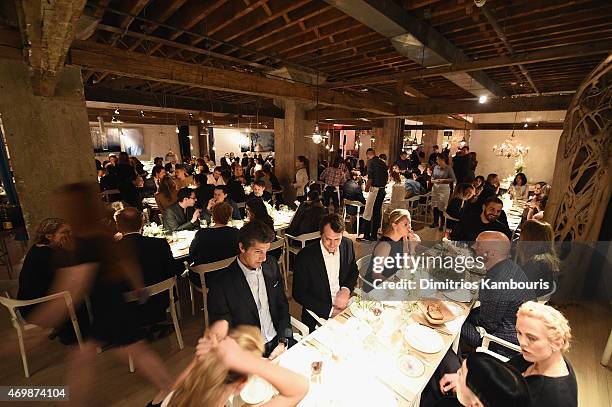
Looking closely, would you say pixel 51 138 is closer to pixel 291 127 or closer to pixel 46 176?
pixel 46 176

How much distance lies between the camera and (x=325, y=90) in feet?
18.5

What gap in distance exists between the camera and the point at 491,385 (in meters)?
1.26

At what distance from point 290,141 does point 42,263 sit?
6256 millimetres

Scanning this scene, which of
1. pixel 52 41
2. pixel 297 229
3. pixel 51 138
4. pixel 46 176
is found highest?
pixel 52 41

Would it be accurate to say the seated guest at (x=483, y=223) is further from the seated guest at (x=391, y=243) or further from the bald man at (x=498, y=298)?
the seated guest at (x=391, y=243)

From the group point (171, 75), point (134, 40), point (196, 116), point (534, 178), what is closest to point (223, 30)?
point (171, 75)

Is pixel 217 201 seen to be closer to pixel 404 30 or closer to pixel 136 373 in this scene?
pixel 136 373

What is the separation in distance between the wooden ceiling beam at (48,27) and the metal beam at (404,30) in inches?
79.4

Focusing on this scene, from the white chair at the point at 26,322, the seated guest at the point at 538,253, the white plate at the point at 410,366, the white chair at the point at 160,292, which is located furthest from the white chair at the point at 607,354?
the white chair at the point at 26,322

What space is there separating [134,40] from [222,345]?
522 centimetres

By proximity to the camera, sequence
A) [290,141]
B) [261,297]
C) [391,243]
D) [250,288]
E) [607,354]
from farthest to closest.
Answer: [290,141] < [391,243] < [607,354] < [261,297] < [250,288]

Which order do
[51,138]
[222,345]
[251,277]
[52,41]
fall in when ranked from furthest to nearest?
1. [51,138]
2. [251,277]
3. [52,41]
4. [222,345]

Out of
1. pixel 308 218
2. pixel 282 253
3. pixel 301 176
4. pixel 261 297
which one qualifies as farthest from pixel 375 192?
pixel 261 297

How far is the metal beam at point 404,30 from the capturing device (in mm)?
2695
